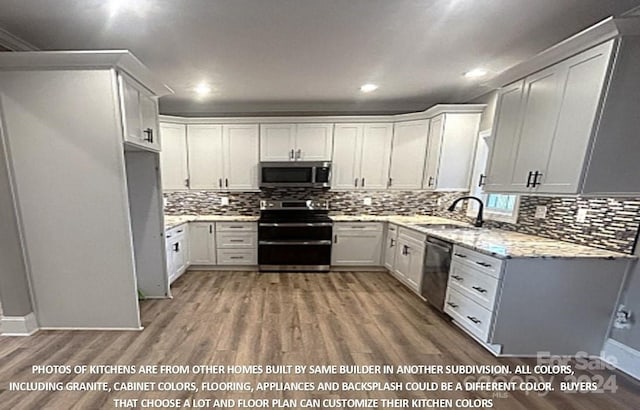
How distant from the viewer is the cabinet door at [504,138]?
2.32 metres

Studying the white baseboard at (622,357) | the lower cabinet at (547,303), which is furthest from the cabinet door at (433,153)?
the white baseboard at (622,357)

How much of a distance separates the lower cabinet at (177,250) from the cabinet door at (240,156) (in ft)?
3.06

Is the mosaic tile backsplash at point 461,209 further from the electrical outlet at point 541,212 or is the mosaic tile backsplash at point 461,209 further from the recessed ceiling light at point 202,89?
the recessed ceiling light at point 202,89

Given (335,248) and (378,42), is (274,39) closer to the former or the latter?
(378,42)

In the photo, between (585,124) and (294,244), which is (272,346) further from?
(585,124)

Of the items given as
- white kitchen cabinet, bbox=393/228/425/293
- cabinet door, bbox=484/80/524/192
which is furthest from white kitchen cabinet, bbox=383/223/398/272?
cabinet door, bbox=484/80/524/192

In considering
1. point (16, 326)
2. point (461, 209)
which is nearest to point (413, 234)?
point (461, 209)

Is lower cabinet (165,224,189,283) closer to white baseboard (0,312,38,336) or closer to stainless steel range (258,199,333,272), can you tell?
stainless steel range (258,199,333,272)

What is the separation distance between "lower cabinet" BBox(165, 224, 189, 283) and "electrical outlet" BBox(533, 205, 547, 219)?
Answer: 4.02 meters

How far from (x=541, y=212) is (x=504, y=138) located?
0.83 meters

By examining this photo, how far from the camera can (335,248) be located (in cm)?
390

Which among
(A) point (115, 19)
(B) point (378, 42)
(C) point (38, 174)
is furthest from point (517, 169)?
(C) point (38, 174)

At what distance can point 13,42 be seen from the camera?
6.83 ft

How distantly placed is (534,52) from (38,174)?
168 inches
